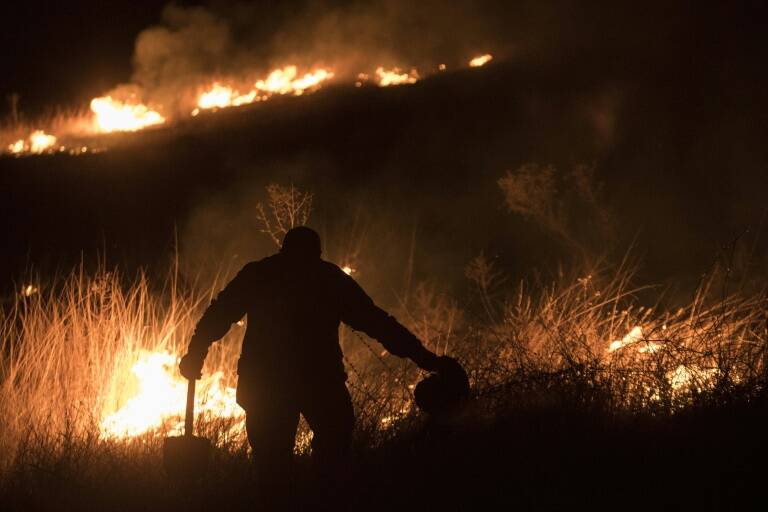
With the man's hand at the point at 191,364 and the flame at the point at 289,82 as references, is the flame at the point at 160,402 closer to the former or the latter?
the man's hand at the point at 191,364

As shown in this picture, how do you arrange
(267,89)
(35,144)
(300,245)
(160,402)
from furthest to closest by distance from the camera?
(267,89)
(35,144)
(160,402)
(300,245)

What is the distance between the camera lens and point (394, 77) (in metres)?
24.0

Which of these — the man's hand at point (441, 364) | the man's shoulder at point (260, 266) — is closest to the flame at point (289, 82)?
the man's shoulder at point (260, 266)

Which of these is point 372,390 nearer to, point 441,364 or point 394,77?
point 441,364

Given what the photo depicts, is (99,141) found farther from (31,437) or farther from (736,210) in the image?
(736,210)

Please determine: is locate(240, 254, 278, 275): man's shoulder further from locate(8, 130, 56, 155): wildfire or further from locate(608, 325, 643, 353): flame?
locate(8, 130, 56, 155): wildfire

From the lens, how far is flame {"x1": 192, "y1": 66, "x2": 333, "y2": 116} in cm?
2148

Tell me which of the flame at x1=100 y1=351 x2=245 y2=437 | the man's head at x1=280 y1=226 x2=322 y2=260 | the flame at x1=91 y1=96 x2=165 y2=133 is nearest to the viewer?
the man's head at x1=280 y1=226 x2=322 y2=260

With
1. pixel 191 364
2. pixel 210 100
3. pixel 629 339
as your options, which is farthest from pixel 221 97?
pixel 191 364

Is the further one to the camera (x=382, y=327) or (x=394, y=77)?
(x=394, y=77)

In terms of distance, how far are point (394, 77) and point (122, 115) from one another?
8.84 m

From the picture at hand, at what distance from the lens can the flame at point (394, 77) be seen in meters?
23.5

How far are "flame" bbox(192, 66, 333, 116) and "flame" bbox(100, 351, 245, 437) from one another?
44.2ft

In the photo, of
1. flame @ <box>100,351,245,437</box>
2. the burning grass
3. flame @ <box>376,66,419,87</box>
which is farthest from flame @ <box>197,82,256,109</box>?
flame @ <box>100,351,245,437</box>
